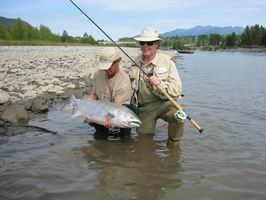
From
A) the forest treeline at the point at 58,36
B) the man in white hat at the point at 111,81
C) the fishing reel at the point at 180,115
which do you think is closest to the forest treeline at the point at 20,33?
the forest treeline at the point at 58,36

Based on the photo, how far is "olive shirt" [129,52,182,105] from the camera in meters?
6.87

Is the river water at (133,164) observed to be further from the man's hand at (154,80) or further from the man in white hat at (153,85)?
the man's hand at (154,80)

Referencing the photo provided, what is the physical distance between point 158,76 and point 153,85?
0.38 m

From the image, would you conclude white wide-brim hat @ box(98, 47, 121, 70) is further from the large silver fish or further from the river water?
the river water

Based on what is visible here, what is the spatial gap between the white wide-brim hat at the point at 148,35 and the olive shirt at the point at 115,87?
0.76 metres

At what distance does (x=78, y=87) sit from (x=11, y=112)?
6069 mm

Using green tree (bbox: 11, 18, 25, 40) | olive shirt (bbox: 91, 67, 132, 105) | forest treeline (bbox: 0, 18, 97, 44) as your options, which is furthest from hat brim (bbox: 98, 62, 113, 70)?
green tree (bbox: 11, 18, 25, 40)

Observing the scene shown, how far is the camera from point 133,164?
6.02m

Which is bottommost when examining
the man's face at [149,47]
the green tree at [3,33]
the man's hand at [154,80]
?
the man's hand at [154,80]

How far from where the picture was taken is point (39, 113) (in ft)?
32.4

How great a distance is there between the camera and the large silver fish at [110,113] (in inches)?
250

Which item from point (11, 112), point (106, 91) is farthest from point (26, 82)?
point (106, 91)

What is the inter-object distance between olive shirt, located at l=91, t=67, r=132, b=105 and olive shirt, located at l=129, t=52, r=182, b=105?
269mm

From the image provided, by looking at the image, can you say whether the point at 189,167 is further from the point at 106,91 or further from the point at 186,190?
the point at 106,91
